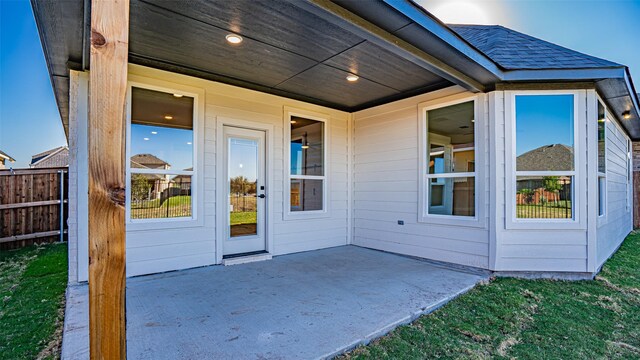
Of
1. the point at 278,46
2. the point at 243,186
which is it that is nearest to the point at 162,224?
the point at 243,186

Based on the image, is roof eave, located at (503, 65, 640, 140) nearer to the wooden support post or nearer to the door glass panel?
the door glass panel

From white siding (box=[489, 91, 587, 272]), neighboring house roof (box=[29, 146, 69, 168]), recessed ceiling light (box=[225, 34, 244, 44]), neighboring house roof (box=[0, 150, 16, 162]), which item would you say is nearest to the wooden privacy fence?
recessed ceiling light (box=[225, 34, 244, 44])

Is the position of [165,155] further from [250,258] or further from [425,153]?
[425,153]

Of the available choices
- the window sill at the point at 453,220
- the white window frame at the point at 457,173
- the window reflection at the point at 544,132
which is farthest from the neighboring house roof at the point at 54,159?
the window reflection at the point at 544,132

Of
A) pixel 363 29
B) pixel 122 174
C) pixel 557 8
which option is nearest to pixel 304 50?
pixel 363 29

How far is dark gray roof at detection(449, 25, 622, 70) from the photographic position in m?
3.83

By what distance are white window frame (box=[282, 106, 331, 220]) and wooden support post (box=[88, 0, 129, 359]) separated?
12.5 feet

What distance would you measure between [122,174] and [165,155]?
120 inches

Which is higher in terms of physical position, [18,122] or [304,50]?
[18,122]

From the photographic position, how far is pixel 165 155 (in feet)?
13.4

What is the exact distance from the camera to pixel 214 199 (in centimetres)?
437

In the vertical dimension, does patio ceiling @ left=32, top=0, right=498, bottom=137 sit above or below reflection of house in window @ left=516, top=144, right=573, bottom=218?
above

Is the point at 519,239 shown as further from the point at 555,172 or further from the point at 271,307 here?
the point at 271,307

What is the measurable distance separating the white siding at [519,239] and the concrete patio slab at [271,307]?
1.68 ft
